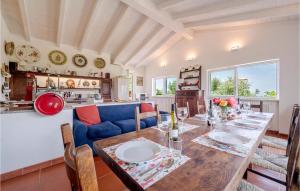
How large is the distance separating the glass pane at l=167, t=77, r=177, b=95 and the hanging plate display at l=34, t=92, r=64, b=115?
4643 millimetres

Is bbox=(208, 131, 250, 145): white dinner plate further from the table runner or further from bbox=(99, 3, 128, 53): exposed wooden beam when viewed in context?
bbox=(99, 3, 128, 53): exposed wooden beam

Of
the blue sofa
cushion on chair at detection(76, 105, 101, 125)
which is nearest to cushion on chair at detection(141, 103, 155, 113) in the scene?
the blue sofa

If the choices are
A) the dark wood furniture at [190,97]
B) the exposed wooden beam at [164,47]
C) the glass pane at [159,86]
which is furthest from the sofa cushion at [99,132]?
the glass pane at [159,86]

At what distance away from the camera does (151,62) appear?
22.8 ft

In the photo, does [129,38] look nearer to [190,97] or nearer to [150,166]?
[190,97]

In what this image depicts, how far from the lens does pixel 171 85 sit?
612 cm

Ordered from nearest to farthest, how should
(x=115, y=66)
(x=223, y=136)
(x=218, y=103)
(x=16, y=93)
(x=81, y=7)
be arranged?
1. (x=223, y=136)
2. (x=218, y=103)
3. (x=81, y=7)
4. (x=16, y=93)
5. (x=115, y=66)

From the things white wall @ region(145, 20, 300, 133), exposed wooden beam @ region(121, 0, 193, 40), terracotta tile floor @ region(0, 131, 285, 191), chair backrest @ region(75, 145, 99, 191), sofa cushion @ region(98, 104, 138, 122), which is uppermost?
exposed wooden beam @ region(121, 0, 193, 40)

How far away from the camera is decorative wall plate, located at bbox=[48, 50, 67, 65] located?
15.2 feet

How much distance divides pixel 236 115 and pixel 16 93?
17.9 feet

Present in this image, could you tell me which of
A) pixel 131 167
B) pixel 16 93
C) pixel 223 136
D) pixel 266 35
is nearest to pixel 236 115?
pixel 223 136

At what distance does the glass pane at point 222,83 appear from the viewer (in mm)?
4297

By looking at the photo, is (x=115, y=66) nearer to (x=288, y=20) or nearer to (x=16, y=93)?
(x=16, y=93)

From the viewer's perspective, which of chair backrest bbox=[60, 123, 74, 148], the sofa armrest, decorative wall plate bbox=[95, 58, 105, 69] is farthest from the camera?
decorative wall plate bbox=[95, 58, 105, 69]
